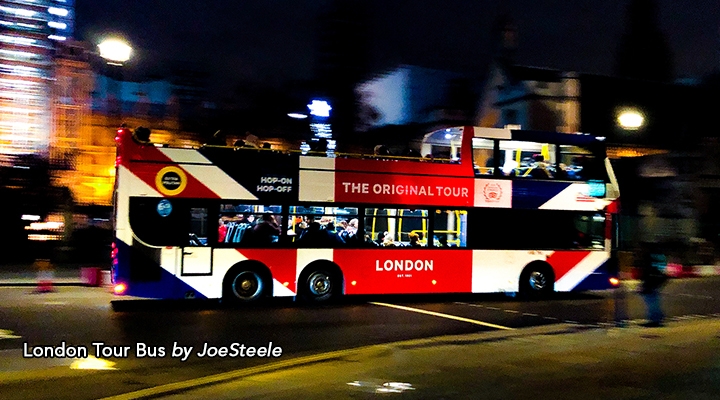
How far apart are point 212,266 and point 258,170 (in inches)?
87.0

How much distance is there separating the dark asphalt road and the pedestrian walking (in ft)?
3.94

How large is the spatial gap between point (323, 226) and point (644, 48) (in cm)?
7274

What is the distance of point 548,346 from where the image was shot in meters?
9.47

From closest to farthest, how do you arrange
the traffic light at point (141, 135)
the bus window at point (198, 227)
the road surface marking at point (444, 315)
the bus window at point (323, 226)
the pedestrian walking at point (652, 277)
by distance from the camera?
the pedestrian walking at point (652, 277) < the road surface marking at point (444, 315) < the traffic light at point (141, 135) < the bus window at point (198, 227) < the bus window at point (323, 226)

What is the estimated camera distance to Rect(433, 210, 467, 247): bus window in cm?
1550

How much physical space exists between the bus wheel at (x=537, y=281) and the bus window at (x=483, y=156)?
2666 mm

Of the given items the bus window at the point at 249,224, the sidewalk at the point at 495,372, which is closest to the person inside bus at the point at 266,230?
the bus window at the point at 249,224

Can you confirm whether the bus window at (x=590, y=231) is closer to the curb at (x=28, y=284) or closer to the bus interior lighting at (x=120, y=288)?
the bus interior lighting at (x=120, y=288)

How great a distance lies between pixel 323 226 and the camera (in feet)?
48.1

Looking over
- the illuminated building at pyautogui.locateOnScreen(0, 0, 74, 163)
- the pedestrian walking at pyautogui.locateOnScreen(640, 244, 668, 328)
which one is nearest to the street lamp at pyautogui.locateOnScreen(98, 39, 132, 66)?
the illuminated building at pyautogui.locateOnScreen(0, 0, 74, 163)

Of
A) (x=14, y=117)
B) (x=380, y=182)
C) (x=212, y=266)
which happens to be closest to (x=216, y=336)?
(x=212, y=266)

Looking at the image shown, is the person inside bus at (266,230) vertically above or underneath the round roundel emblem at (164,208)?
underneath

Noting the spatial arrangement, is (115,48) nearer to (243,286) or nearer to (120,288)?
(120,288)

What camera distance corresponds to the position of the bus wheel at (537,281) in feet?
53.5
